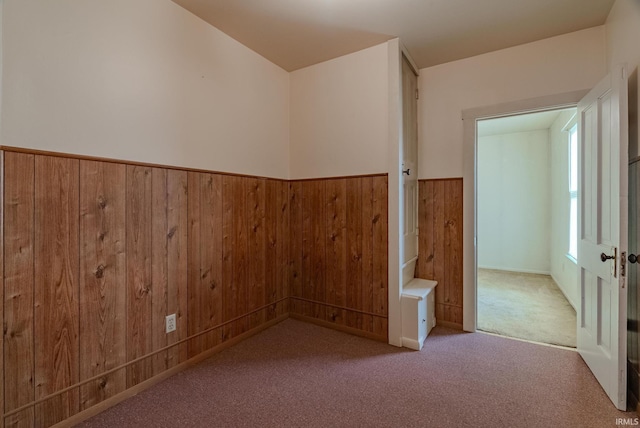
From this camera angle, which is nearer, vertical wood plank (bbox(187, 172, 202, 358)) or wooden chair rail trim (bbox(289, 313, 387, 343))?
vertical wood plank (bbox(187, 172, 202, 358))

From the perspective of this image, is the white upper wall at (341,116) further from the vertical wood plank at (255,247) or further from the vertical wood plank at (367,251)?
the vertical wood plank at (255,247)

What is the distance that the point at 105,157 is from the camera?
1703 millimetres

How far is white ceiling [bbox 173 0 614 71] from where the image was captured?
6.76ft

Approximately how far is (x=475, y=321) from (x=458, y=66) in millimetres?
2520

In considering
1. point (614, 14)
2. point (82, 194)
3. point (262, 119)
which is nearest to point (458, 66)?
point (614, 14)

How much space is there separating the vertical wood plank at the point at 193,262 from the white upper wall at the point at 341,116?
48.0 inches

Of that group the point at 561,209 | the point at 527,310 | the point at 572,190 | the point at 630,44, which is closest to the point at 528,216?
the point at 561,209

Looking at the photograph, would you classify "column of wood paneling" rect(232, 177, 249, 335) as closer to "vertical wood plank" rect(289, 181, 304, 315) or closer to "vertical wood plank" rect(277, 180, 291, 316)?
"vertical wood plank" rect(277, 180, 291, 316)

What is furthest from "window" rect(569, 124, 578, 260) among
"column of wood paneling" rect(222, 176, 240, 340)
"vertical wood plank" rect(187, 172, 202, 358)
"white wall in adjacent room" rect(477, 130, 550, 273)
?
"vertical wood plank" rect(187, 172, 202, 358)

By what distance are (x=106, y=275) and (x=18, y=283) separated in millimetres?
375

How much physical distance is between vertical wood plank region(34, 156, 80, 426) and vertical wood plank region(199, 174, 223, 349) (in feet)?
2.61

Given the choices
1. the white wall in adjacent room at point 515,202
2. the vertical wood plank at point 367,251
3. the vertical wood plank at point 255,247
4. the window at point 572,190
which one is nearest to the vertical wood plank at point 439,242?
the vertical wood plank at point 367,251

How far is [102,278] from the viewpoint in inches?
66.9

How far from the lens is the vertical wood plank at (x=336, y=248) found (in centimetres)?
284
